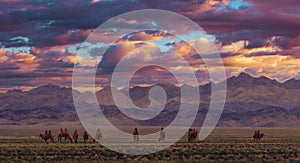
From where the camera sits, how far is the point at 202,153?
49.0 meters

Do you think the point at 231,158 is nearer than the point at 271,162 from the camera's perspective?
No

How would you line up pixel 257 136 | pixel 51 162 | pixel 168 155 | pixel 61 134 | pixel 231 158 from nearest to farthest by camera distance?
pixel 51 162
pixel 231 158
pixel 168 155
pixel 61 134
pixel 257 136

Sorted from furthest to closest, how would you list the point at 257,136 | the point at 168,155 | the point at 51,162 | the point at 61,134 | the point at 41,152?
the point at 257,136 → the point at 61,134 → the point at 41,152 → the point at 168,155 → the point at 51,162

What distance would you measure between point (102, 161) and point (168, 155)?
26.8 feet

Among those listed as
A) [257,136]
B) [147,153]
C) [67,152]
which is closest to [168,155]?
[147,153]

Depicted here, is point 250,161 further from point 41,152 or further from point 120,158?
point 41,152

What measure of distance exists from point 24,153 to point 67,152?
364cm

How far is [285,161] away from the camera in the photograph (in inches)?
1636

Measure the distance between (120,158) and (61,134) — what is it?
30533mm

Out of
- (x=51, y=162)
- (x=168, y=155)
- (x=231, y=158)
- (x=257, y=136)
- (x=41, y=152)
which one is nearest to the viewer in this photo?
(x=51, y=162)

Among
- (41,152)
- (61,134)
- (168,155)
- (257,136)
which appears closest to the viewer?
(168,155)

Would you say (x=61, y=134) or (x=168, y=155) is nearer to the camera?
(x=168, y=155)

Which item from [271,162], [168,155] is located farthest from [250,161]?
[168,155]

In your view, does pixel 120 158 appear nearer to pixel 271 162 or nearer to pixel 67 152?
pixel 67 152
